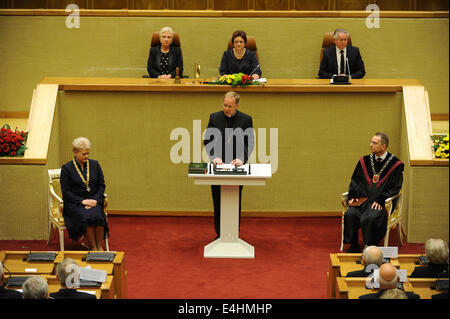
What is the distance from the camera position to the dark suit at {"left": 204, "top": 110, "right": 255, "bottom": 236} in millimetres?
7691

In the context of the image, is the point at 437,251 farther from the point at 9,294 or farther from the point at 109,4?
the point at 109,4

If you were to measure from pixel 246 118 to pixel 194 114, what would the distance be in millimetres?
972

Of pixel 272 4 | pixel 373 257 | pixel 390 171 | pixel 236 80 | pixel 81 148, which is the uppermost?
pixel 272 4

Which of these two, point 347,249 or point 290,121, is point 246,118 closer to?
point 290,121

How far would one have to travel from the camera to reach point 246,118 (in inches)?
305

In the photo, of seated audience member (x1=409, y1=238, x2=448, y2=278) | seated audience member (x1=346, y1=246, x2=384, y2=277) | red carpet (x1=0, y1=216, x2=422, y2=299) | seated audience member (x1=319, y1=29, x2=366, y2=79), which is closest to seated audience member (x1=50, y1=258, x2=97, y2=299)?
red carpet (x1=0, y1=216, x2=422, y2=299)

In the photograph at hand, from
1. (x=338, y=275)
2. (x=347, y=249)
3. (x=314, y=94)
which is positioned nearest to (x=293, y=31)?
(x=314, y=94)

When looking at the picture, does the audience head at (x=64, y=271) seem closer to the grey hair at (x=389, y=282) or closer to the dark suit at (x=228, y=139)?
the grey hair at (x=389, y=282)

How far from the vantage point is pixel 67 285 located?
5.24 metres

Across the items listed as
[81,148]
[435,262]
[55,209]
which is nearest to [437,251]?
[435,262]

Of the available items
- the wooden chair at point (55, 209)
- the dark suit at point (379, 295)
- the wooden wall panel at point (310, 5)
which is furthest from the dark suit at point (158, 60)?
the dark suit at point (379, 295)

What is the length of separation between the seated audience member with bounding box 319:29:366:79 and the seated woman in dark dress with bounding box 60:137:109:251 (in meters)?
3.66

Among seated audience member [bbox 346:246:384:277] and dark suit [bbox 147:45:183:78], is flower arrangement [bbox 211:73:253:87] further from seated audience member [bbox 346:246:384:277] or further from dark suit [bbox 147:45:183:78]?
seated audience member [bbox 346:246:384:277]

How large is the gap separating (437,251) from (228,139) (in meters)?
2.62
